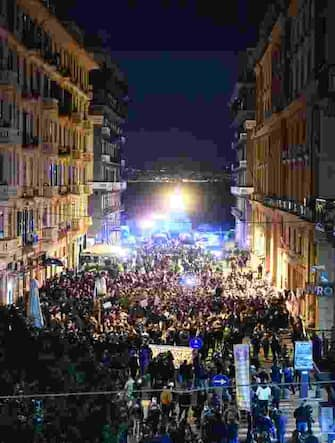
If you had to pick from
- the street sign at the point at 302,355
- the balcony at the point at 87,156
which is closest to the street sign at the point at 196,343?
the street sign at the point at 302,355

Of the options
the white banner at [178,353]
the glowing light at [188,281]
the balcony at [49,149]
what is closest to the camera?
the white banner at [178,353]

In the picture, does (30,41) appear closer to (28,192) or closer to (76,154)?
(28,192)

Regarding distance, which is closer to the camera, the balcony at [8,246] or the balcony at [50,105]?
the balcony at [8,246]

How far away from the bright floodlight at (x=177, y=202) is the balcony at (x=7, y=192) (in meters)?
82.3

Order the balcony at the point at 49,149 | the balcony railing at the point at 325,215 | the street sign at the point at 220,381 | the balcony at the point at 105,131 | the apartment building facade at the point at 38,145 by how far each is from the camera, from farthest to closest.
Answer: the balcony at the point at 105,131 → the balcony at the point at 49,149 → the apartment building facade at the point at 38,145 → the balcony railing at the point at 325,215 → the street sign at the point at 220,381

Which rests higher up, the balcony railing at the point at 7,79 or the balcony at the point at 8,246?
the balcony railing at the point at 7,79

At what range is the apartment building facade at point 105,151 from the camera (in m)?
86.1

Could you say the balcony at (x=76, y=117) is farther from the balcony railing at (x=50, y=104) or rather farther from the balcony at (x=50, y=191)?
the balcony railing at (x=50, y=104)

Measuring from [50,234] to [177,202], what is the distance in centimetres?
7359

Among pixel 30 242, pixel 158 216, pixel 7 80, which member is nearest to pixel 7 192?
pixel 7 80

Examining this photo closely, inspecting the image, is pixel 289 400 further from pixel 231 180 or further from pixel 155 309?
pixel 231 180

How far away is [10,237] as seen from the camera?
46.8m

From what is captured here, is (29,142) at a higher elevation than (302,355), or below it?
higher

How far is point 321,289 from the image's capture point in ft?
136
